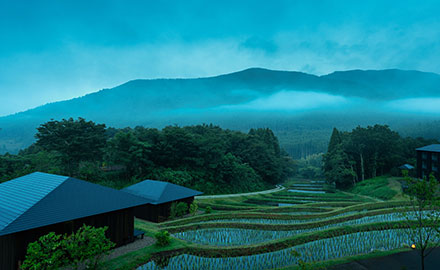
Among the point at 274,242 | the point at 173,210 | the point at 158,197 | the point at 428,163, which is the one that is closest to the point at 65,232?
the point at 158,197

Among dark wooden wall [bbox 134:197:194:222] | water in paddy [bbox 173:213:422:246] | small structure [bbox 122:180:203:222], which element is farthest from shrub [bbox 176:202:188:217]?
water in paddy [bbox 173:213:422:246]

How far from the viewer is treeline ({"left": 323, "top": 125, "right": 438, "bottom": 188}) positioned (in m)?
40.0

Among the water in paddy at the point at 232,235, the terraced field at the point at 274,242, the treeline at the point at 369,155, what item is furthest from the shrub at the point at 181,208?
the treeline at the point at 369,155

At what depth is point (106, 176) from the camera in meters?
Answer: 30.1

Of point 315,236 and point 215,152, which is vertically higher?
point 215,152

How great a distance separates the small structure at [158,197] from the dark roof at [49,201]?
19.3 ft

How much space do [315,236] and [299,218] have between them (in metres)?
5.57

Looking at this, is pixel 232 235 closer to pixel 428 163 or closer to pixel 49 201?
pixel 49 201

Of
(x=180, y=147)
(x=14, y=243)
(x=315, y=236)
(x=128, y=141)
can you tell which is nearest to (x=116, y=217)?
(x=14, y=243)

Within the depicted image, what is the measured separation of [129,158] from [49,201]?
19.8 meters

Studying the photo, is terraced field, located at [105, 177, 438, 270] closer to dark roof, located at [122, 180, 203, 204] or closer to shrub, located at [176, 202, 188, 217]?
shrub, located at [176, 202, 188, 217]

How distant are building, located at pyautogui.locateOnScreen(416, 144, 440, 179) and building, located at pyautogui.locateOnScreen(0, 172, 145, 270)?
Result: 3587 cm

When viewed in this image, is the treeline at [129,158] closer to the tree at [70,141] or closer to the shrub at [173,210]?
the tree at [70,141]

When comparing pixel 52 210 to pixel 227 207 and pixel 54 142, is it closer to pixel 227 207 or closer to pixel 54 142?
pixel 227 207
